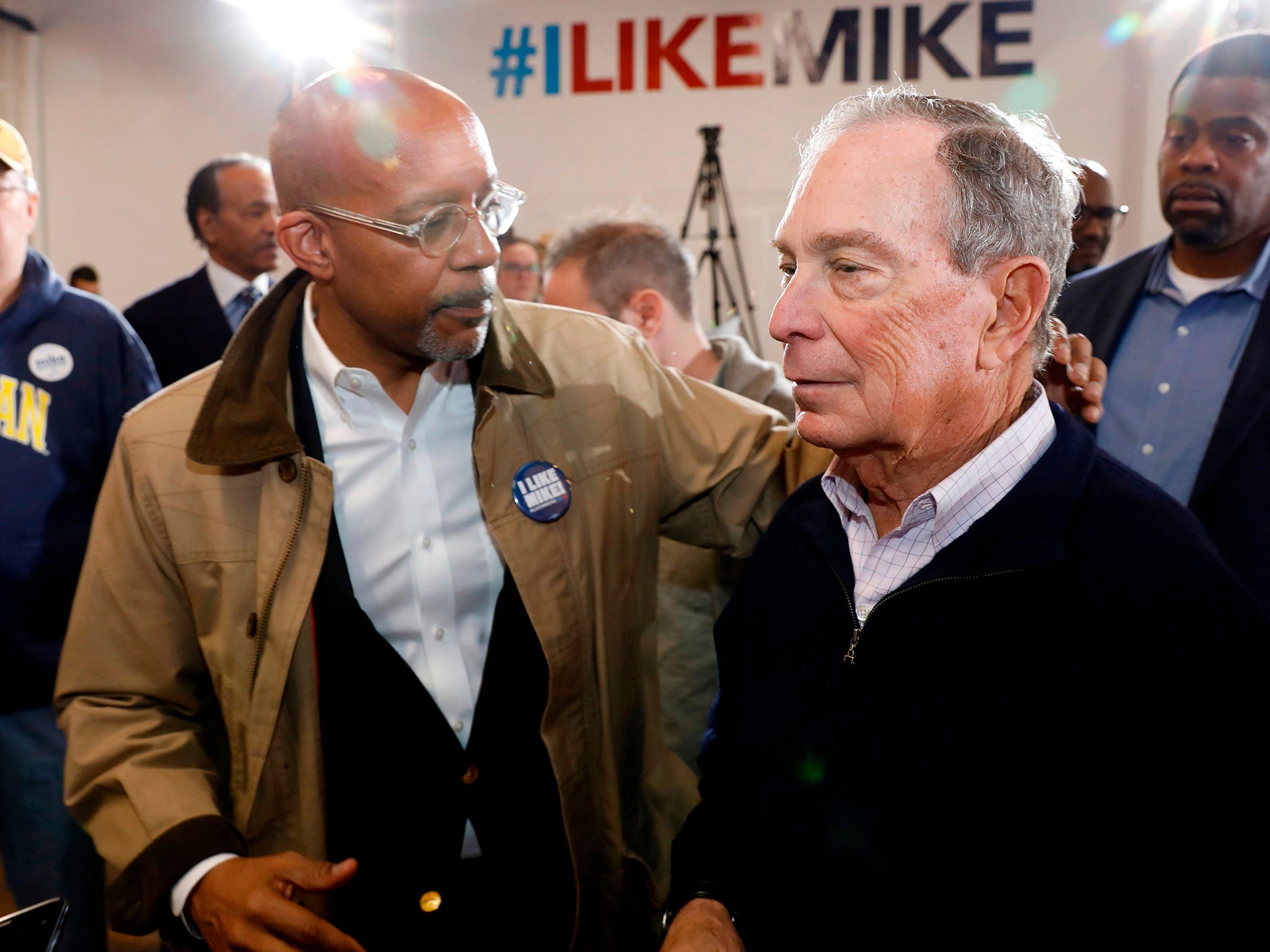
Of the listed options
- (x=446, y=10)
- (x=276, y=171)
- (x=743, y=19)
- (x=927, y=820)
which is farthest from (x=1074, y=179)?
(x=446, y=10)

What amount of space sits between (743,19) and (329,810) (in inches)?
262

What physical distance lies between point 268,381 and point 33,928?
821 millimetres

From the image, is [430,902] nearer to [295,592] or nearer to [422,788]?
[422,788]

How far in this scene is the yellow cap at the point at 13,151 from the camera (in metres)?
2.19

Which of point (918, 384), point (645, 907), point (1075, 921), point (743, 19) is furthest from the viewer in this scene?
point (743, 19)

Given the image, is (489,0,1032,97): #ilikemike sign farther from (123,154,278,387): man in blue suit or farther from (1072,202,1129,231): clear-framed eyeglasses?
(1072,202,1129,231): clear-framed eyeglasses

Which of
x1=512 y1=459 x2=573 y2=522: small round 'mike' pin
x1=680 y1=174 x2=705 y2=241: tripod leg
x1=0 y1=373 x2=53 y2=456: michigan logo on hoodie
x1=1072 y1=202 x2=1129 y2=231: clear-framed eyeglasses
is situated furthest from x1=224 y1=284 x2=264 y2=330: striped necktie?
x1=680 y1=174 x2=705 y2=241: tripod leg

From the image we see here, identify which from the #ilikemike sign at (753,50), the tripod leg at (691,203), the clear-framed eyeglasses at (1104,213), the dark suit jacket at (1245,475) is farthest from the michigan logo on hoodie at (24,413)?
the #ilikemike sign at (753,50)

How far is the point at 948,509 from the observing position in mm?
1202

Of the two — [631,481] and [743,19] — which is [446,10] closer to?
[743,19]

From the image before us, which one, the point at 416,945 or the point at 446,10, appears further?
the point at 446,10

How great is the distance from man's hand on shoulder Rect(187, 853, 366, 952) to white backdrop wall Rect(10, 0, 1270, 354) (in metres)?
6.26

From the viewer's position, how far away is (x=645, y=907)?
1.75m

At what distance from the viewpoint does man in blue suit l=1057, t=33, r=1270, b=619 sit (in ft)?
7.23
